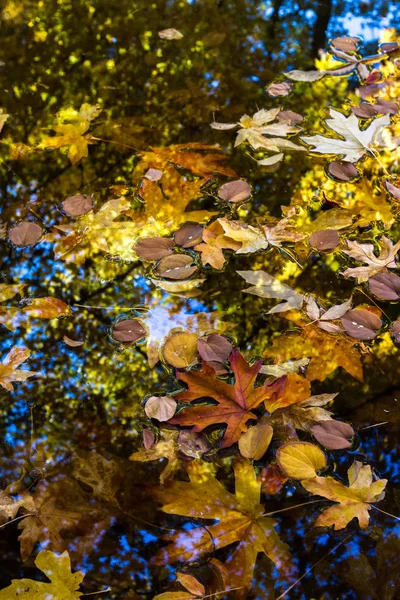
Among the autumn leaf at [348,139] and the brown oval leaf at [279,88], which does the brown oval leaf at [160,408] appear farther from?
the brown oval leaf at [279,88]

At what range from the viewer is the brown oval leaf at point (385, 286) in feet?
4.88

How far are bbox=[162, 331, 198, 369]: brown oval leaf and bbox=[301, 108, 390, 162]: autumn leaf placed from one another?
0.99 metres

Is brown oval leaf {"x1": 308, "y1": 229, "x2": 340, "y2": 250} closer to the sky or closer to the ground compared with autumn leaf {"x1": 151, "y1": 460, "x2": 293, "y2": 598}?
closer to the sky

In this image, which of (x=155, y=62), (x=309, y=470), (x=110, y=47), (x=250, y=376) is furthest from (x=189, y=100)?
(x=309, y=470)

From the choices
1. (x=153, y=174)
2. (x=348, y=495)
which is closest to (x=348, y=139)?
(x=153, y=174)

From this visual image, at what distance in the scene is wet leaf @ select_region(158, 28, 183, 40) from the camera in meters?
2.75

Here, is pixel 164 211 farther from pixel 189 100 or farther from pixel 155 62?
pixel 155 62

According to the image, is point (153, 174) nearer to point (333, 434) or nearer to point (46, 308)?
point (46, 308)

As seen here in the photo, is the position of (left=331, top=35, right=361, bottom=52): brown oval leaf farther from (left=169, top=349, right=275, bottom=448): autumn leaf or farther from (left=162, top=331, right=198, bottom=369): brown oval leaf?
(left=169, top=349, right=275, bottom=448): autumn leaf

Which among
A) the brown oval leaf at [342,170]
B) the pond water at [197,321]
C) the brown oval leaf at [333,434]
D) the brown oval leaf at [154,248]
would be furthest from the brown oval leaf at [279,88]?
the brown oval leaf at [333,434]

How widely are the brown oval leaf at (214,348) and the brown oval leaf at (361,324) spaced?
1.03 ft

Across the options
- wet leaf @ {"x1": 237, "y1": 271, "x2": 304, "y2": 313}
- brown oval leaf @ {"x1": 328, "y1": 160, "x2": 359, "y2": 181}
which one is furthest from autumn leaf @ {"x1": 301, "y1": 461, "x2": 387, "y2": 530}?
brown oval leaf @ {"x1": 328, "y1": 160, "x2": 359, "y2": 181}

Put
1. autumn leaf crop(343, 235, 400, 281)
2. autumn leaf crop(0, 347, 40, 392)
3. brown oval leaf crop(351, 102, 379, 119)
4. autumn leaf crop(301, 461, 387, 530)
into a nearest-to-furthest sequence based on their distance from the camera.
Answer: autumn leaf crop(301, 461, 387, 530) → autumn leaf crop(0, 347, 40, 392) → autumn leaf crop(343, 235, 400, 281) → brown oval leaf crop(351, 102, 379, 119)

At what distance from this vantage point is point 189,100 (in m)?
2.34
